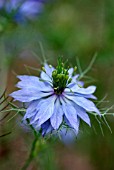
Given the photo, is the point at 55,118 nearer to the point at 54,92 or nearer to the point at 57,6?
the point at 54,92

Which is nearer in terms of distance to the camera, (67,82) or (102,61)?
(67,82)

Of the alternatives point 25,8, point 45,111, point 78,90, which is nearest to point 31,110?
point 45,111

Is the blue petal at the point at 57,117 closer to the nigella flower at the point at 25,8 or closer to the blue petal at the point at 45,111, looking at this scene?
the blue petal at the point at 45,111

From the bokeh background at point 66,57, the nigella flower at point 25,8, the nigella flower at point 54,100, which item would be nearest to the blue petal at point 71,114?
the nigella flower at point 54,100

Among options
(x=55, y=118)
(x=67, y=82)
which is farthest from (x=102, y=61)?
(x=55, y=118)

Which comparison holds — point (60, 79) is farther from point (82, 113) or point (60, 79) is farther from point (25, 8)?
point (25, 8)

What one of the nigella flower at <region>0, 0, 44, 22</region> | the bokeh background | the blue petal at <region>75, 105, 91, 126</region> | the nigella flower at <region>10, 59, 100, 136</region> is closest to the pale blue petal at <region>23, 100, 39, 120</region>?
the nigella flower at <region>10, 59, 100, 136</region>
